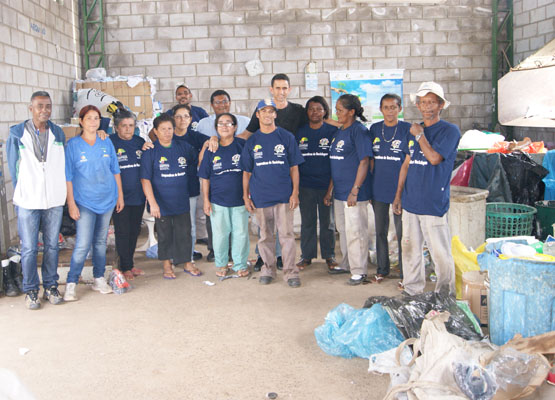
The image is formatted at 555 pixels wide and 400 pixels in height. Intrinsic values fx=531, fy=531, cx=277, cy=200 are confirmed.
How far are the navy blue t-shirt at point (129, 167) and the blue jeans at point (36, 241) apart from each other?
0.70 metres

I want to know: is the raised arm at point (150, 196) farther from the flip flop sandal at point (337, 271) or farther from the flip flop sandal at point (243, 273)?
the flip flop sandal at point (337, 271)

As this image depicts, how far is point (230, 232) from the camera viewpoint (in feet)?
15.9

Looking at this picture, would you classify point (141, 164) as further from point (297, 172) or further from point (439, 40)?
point (439, 40)

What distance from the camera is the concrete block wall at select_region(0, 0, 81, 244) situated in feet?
Answer: 18.4

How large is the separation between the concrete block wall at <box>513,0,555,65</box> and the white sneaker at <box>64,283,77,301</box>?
7.19 m

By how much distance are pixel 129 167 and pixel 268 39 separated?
429 centimetres

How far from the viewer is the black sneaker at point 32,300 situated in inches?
159

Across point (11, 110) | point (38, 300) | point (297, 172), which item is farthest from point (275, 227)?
point (11, 110)

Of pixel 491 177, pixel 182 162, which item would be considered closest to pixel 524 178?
pixel 491 177

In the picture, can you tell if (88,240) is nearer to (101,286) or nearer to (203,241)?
(101,286)

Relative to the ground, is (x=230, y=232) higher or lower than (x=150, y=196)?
lower

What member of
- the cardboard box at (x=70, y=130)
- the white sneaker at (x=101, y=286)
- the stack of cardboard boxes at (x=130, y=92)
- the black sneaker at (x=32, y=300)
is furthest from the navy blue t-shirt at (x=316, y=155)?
the stack of cardboard boxes at (x=130, y=92)

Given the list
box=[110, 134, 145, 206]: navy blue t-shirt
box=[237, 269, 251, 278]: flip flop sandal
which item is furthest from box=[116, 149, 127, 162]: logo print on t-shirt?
box=[237, 269, 251, 278]: flip flop sandal

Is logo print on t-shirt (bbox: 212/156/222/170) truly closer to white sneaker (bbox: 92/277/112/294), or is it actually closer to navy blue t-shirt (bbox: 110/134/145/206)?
navy blue t-shirt (bbox: 110/134/145/206)
